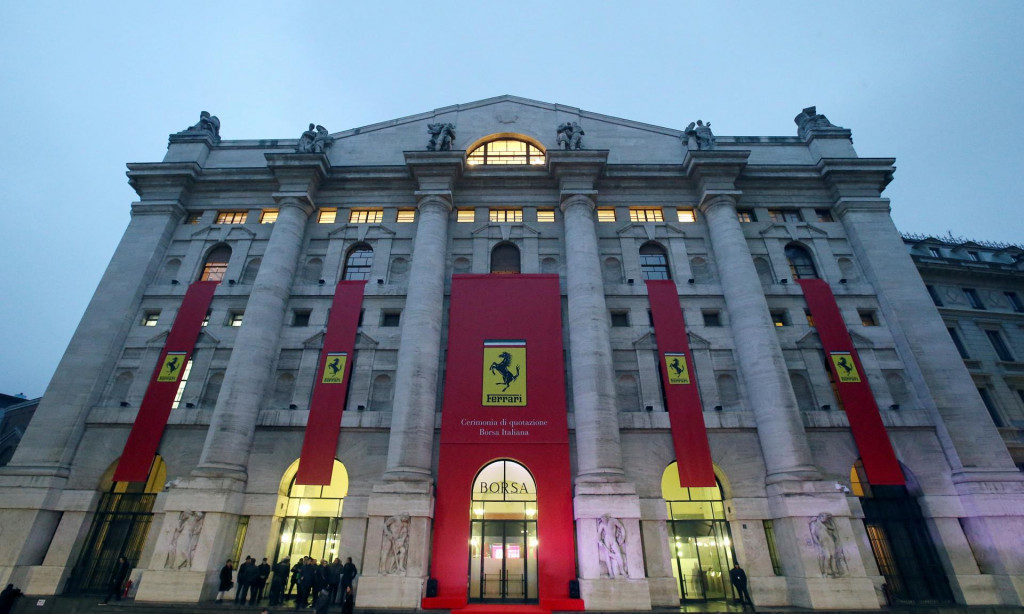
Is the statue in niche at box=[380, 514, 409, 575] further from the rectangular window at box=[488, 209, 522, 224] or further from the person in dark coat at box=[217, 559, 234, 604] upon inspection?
the rectangular window at box=[488, 209, 522, 224]

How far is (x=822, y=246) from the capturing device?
3031 centimetres

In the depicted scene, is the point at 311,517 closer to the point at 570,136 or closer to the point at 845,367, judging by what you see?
the point at 570,136

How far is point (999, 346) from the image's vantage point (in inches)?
1335

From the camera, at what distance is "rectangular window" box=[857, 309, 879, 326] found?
2808 cm

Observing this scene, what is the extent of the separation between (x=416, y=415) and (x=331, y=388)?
5107 mm

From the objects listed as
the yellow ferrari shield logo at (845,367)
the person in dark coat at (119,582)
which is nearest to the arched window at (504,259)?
the yellow ferrari shield logo at (845,367)

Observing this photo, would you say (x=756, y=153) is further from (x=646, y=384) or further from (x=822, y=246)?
(x=646, y=384)

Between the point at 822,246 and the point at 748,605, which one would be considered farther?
the point at 822,246

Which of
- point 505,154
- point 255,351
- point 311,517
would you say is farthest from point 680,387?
point 255,351

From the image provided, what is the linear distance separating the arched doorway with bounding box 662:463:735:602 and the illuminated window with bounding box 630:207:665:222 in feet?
51.5

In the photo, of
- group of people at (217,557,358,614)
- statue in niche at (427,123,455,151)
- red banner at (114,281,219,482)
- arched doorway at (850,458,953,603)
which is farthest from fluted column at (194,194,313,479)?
arched doorway at (850,458,953,603)

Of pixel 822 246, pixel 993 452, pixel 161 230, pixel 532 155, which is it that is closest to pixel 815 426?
pixel 993 452

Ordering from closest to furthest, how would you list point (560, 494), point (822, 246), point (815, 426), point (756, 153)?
point (560, 494) < point (815, 426) < point (822, 246) < point (756, 153)

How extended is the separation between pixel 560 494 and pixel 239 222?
88.0ft
